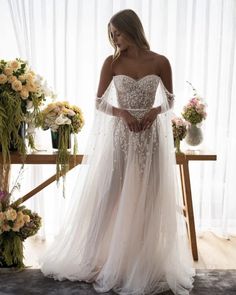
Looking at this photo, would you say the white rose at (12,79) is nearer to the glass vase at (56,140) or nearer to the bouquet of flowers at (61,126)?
the bouquet of flowers at (61,126)

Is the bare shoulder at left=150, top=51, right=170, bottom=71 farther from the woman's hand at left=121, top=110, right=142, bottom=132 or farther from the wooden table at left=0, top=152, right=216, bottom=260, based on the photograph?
the wooden table at left=0, top=152, right=216, bottom=260

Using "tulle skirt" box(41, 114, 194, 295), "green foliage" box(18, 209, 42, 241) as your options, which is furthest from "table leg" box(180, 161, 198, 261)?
"green foliage" box(18, 209, 42, 241)

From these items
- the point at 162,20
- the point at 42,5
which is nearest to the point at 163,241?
the point at 162,20

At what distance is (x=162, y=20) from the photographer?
10.8ft

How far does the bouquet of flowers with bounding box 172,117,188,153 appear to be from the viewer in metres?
2.98

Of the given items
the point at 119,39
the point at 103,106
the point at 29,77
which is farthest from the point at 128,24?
the point at 29,77

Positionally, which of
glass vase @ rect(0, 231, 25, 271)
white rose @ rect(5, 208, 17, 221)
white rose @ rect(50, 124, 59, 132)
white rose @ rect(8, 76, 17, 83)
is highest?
white rose @ rect(8, 76, 17, 83)

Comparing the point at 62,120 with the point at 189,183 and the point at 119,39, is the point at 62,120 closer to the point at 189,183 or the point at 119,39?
the point at 119,39

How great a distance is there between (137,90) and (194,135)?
34.6 inches

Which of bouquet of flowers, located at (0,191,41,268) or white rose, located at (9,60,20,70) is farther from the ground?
white rose, located at (9,60,20,70)

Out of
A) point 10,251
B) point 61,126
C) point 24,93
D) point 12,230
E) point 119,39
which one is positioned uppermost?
point 119,39

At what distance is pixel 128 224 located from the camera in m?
2.45

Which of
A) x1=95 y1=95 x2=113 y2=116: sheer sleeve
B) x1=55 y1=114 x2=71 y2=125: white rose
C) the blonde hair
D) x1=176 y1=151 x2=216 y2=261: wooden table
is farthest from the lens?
x1=176 y1=151 x2=216 y2=261: wooden table

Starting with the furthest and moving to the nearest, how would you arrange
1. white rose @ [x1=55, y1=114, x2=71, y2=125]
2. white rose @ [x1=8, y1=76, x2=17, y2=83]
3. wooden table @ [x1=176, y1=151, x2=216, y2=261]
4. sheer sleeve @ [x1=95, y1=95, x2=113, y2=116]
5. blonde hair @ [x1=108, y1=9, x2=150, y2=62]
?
1. wooden table @ [x1=176, y1=151, x2=216, y2=261]
2. white rose @ [x1=55, y1=114, x2=71, y2=125]
3. white rose @ [x1=8, y1=76, x2=17, y2=83]
4. sheer sleeve @ [x1=95, y1=95, x2=113, y2=116]
5. blonde hair @ [x1=108, y1=9, x2=150, y2=62]
